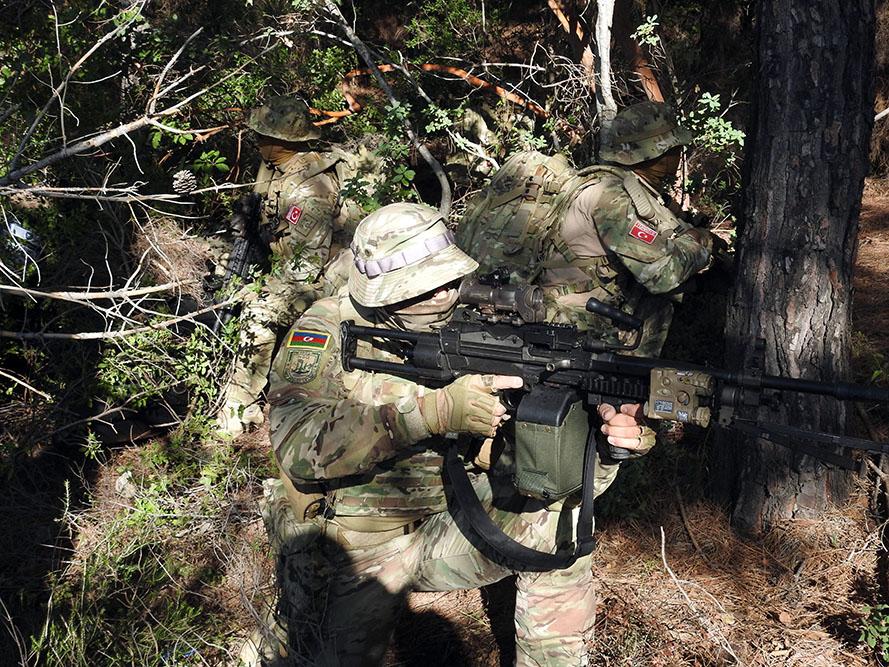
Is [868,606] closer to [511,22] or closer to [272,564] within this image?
[272,564]

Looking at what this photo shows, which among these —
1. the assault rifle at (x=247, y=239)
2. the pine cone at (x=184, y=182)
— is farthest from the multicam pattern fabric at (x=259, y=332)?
the pine cone at (x=184, y=182)

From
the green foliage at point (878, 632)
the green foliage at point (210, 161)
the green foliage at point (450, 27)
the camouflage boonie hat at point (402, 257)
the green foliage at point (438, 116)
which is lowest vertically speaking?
the green foliage at point (878, 632)

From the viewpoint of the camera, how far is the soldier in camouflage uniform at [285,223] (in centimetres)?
646

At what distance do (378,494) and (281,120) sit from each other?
4.62m

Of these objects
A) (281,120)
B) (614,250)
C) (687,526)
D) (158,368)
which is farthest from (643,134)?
(158,368)

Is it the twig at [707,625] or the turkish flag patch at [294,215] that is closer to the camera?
the twig at [707,625]

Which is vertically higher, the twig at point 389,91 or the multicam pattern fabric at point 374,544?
the twig at point 389,91

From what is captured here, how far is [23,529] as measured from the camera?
5141mm

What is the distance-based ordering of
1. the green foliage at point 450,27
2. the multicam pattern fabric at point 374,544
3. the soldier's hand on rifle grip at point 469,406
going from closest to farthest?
the soldier's hand on rifle grip at point 469,406, the multicam pattern fabric at point 374,544, the green foliage at point 450,27

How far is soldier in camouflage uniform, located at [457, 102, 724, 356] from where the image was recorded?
501 centimetres

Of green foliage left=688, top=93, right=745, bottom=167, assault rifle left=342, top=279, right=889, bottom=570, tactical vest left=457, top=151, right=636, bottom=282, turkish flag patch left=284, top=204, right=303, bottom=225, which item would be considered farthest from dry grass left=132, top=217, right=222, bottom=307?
green foliage left=688, top=93, right=745, bottom=167

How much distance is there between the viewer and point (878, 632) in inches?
140

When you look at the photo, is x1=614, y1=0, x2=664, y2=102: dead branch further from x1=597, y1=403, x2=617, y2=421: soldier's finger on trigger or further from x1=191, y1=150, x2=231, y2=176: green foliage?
x1=597, y1=403, x2=617, y2=421: soldier's finger on trigger

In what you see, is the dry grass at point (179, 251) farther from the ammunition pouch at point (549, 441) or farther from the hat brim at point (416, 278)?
the ammunition pouch at point (549, 441)
